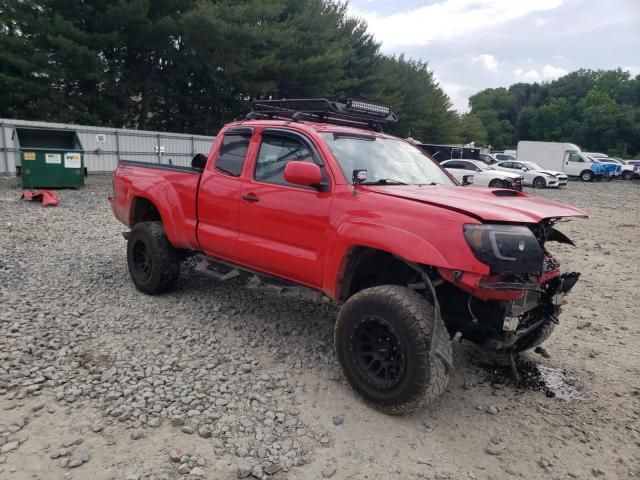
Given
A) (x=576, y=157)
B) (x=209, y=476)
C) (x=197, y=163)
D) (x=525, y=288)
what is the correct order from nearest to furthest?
(x=209, y=476) < (x=525, y=288) < (x=197, y=163) < (x=576, y=157)

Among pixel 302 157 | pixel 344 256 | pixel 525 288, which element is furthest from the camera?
pixel 302 157

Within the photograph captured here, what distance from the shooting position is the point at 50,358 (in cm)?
372

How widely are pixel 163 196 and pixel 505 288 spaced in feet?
11.9

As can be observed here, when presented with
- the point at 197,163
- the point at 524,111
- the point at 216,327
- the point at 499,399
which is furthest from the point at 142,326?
the point at 524,111

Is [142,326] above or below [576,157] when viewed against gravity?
below

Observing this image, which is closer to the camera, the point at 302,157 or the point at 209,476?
the point at 209,476

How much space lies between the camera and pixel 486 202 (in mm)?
3348

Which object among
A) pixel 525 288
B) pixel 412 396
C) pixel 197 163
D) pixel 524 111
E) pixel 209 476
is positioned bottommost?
pixel 209 476

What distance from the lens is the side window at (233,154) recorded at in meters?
4.46

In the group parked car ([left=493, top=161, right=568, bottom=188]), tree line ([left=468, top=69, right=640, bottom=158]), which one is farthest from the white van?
tree line ([left=468, top=69, right=640, bottom=158])

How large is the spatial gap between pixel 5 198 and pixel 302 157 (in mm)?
10115

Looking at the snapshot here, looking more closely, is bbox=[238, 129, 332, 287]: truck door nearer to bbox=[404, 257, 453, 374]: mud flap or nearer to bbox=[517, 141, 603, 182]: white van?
bbox=[404, 257, 453, 374]: mud flap

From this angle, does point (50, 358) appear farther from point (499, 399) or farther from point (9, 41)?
point (9, 41)

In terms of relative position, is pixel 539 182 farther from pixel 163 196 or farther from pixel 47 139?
pixel 163 196
